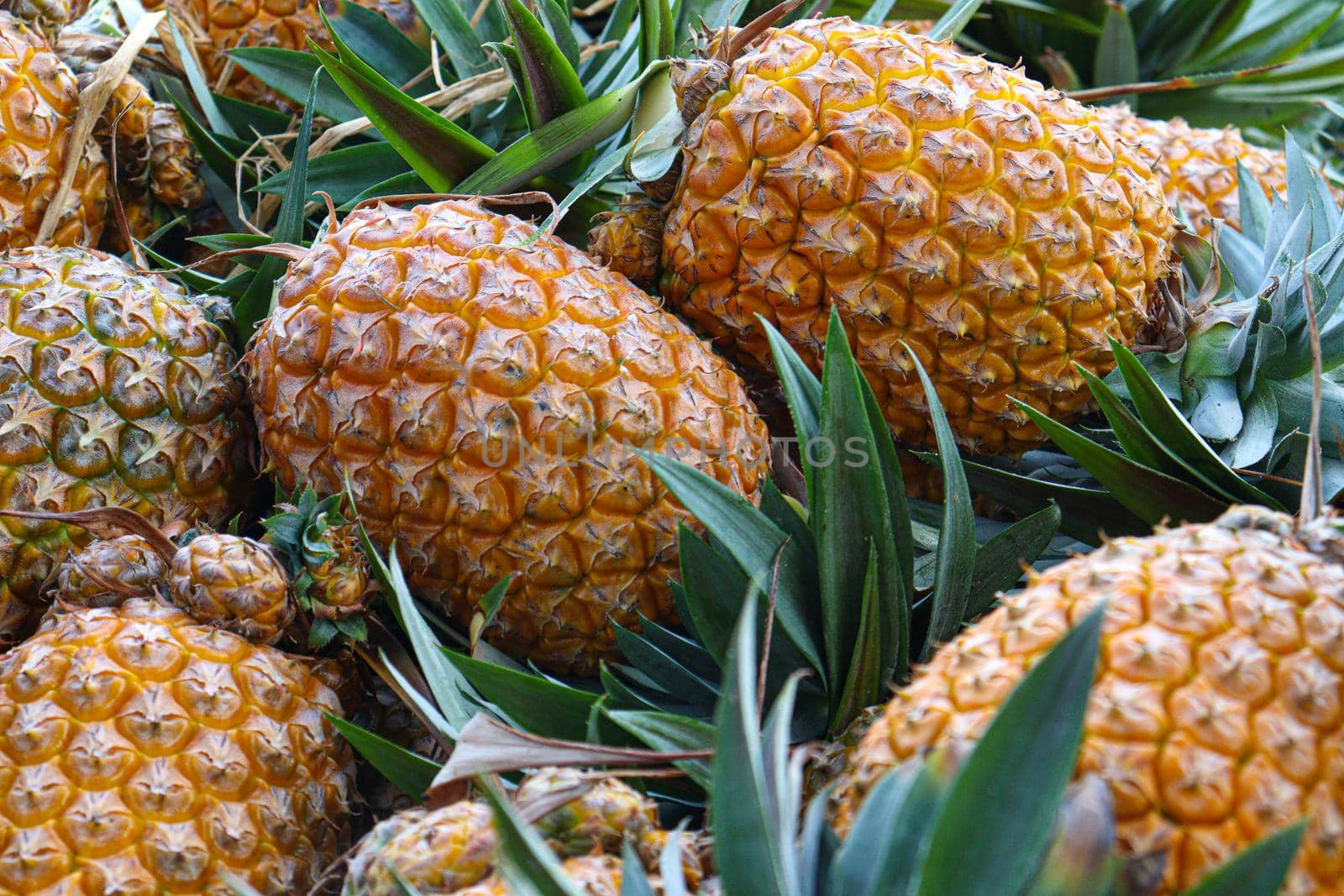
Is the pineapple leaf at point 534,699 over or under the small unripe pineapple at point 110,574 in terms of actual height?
over

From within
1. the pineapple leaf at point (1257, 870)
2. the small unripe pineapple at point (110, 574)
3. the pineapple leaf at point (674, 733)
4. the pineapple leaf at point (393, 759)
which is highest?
the pineapple leaf at point (1257, 870)

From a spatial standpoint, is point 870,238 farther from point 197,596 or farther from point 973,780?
point 197,596

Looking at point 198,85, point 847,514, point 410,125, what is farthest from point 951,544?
point 198,85

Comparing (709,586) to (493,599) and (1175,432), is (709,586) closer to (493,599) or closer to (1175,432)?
(493,599)

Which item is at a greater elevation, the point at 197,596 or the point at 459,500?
the point at 459,500

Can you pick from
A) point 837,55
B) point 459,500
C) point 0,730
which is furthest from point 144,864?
point 837,55

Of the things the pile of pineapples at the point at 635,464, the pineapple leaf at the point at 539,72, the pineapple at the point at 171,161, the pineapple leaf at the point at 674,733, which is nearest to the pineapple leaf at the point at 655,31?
the pile of pineapples at the point at 635,464

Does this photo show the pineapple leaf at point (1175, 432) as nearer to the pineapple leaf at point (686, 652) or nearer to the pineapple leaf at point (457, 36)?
the pineapple leaf at point (686, 652)

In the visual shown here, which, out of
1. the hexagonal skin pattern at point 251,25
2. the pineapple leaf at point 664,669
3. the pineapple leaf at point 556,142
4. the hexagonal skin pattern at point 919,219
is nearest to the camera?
the pineapple leaf at point 664,669
